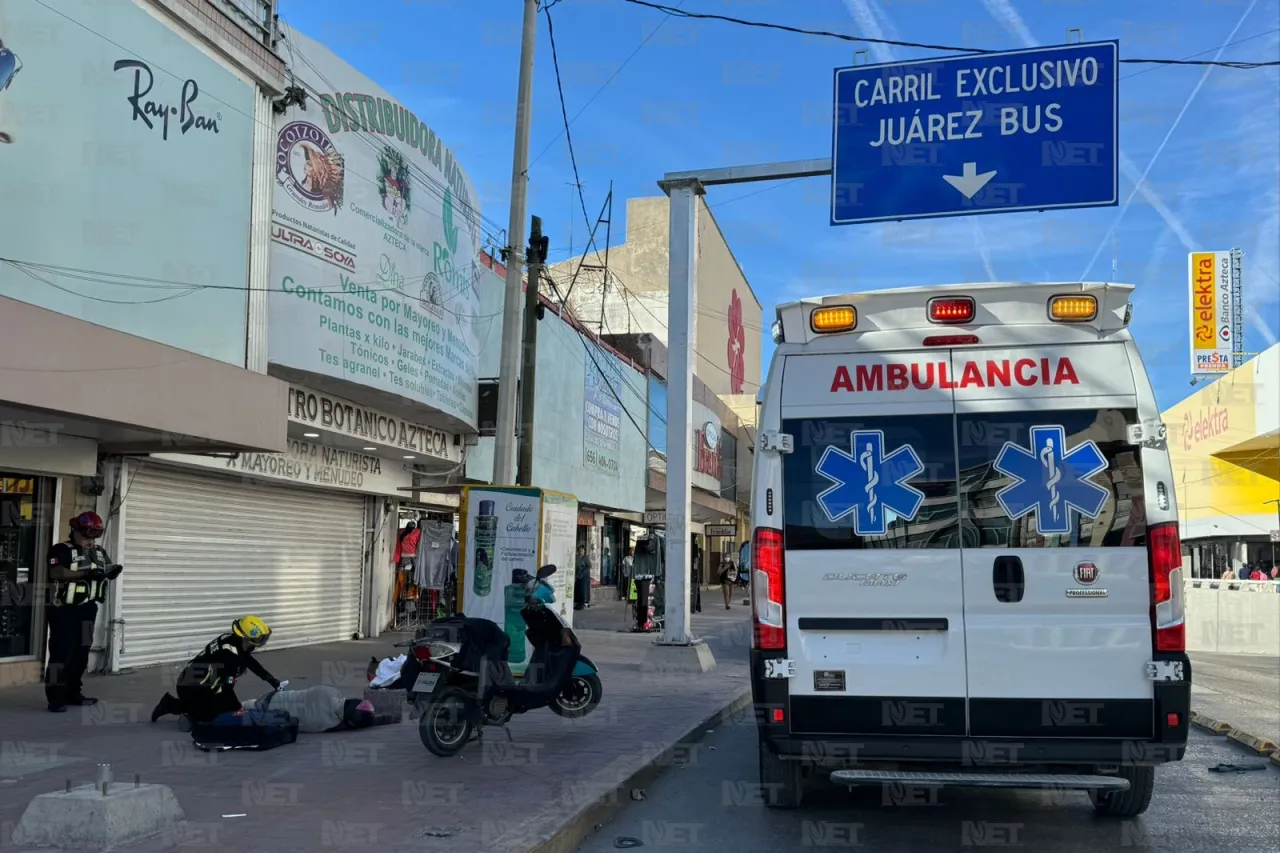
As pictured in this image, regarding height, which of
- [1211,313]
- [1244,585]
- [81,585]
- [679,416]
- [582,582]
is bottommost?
[582,582]

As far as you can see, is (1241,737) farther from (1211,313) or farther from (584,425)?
(1211,313)

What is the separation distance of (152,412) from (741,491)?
1731 inches

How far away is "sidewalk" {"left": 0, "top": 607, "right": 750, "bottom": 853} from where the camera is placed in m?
5.51

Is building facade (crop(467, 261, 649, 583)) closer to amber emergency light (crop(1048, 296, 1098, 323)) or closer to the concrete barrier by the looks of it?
amber emergency light (crop(1048, 296, 1098, 323))

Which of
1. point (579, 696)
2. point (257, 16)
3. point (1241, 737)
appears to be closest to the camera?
point (579, 696)

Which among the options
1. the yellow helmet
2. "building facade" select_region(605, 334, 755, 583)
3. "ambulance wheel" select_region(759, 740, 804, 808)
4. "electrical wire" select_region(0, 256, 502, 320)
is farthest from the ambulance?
"building facade" select_region(605, 334, 755, 583)

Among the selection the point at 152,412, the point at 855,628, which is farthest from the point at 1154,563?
the point at 152,412

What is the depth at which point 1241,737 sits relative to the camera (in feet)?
30.6

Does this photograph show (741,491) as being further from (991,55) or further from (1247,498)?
(991,55)

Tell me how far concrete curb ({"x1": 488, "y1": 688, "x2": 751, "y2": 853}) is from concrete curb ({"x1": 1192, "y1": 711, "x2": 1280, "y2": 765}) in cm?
464

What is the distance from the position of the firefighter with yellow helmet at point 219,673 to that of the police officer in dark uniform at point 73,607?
186cm

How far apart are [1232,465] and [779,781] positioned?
3242cm

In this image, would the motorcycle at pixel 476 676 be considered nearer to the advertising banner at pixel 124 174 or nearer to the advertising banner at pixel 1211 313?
the advertising banner at pixel 124 174

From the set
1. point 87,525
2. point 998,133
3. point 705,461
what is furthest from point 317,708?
point 705,461
